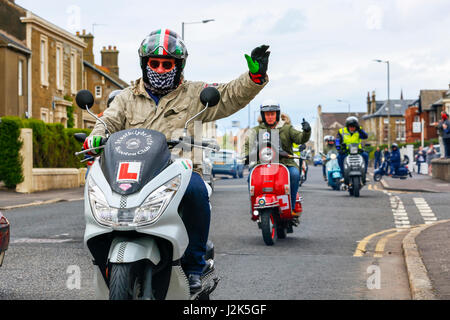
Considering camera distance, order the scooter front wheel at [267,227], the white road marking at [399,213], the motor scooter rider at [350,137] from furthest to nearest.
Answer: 1. the motor scooter rider at [350,137]
2. the white road marking at [399,213]
3. the scooter front wheel at [267,227]

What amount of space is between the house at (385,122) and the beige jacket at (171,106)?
122965 millimetres

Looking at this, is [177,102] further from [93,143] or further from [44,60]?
[44,60]

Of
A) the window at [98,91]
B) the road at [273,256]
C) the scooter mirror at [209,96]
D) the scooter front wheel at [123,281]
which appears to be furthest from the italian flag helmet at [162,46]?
the window at [98,91]

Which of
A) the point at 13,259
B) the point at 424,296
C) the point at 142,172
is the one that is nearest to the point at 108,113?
the point at 142,172

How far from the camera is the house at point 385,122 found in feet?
423

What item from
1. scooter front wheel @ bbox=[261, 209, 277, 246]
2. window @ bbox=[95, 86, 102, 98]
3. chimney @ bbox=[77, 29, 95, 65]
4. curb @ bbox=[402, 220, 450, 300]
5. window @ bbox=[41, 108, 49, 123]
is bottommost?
curb @ bbox=[402, 220, 450, 300]

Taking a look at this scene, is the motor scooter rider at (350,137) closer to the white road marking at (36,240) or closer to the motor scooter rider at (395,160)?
the white road marking at (36,240)

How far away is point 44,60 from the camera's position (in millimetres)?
37969

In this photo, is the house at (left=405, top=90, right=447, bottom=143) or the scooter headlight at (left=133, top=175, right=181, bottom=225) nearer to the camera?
the scooter headlight at (left=133, top=175, right=181, bottom=225)

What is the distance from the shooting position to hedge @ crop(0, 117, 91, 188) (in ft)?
76.8

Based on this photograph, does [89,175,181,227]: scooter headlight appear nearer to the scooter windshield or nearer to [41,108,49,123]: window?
the scooter windshield

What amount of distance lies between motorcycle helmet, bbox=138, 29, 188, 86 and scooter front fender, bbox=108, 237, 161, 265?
1426mm

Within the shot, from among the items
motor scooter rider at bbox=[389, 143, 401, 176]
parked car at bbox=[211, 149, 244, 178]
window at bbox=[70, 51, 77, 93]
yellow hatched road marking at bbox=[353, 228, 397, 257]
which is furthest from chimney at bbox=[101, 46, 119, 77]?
yellow hatched road marking at bbox=[353, 228, 397, 257]

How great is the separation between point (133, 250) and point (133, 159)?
58 cm
